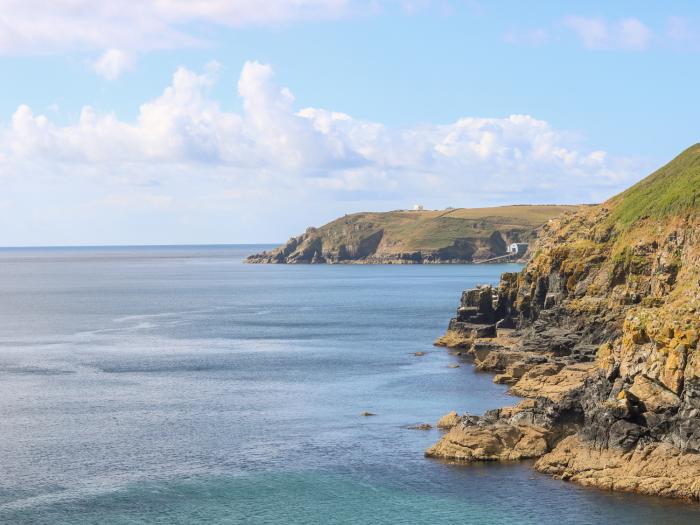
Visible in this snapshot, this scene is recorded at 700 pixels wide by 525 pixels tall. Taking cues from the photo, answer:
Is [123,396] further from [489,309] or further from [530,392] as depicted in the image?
[489,309]

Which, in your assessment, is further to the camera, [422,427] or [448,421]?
[422,427]

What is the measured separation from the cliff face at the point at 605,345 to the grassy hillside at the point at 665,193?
0.30 m

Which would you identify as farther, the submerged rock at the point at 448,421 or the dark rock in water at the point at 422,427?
the dark rock in water at the point at 422,427

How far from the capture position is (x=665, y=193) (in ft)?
413

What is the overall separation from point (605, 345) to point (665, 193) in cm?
5637

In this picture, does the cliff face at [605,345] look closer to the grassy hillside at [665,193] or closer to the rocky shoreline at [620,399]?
the rocky shoreline at [620,399]

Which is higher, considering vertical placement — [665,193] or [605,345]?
[665,193]

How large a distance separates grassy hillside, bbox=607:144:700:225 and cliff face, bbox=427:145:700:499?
30cm

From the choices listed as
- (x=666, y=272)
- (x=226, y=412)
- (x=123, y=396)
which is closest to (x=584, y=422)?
(x=226, y=412)

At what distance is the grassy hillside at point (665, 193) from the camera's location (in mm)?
116375

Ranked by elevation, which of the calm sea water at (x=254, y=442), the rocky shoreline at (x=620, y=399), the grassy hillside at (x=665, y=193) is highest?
the grassy hillside at (x=665, y=193)

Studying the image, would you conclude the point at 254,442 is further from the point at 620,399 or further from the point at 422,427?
the point at 620,399

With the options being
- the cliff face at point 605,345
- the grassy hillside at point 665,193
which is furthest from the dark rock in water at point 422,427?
the grassy hillside at point 665,193

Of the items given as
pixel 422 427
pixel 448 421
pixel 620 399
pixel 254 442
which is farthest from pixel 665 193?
pixel 254 442
